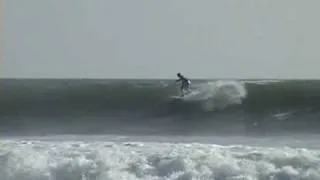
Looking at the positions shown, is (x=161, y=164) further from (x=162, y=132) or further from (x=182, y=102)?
(x=182, y=102)

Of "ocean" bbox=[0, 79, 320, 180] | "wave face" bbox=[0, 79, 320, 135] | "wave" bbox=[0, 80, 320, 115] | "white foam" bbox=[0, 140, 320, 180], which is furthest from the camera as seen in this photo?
"wave" bbox=[0, 80, 320, 115]

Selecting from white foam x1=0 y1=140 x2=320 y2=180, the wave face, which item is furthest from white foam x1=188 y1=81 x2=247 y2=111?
white foam x1=0 y1=140 x2=320 y2=180

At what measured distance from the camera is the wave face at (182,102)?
72.2 feet

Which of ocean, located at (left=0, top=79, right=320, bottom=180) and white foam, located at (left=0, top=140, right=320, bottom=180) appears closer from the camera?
white foam, located at (left=0, top=140, right=320, bottom=180)

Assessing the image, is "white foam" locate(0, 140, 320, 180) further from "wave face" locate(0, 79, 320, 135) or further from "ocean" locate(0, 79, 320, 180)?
"wave face" locate(0, 79, 320, 135)

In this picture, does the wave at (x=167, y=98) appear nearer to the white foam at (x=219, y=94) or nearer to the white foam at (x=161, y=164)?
the white foam at (x=219, y=94)

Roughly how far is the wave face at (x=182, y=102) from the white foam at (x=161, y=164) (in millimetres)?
7169

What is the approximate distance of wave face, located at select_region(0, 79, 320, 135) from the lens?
2202 cm

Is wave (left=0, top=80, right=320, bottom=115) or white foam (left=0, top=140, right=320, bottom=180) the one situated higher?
wave (left=0, top=80, right=320, bottom=115)

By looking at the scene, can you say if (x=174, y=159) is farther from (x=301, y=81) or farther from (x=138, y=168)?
(x=301, y=81)

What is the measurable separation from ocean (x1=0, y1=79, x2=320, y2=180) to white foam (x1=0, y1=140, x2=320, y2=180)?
14 mm

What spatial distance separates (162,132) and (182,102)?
759 centimetres

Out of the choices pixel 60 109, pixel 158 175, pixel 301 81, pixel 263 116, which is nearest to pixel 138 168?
pixel 158 175

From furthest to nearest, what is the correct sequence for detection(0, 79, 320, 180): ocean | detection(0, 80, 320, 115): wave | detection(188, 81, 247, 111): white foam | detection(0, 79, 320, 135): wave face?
1. detection(188, 81, 247, 111): white foam
2. detection(0, 80, 320, 115): wave
3. detection(0, 79, 320, 135): wave face
4. detection(0, 79, 320, 180): ocean
